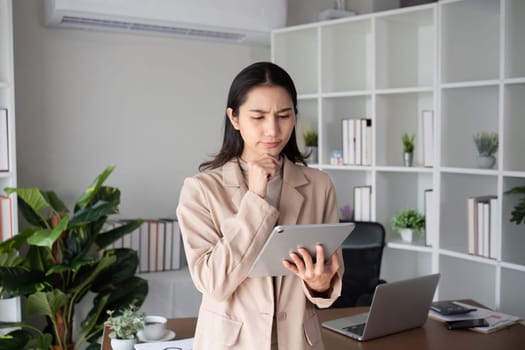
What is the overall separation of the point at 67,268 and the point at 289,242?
1.92 metres

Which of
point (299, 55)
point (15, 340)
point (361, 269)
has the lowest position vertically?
point (15, 340)

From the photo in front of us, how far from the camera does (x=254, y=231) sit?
1.52 m

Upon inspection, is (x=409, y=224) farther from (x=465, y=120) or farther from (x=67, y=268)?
(x=67, y=268)

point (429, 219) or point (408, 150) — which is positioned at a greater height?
point (408, 150)

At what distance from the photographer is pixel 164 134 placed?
4.24 meters

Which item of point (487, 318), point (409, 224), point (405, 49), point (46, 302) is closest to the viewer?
point (487, 318)

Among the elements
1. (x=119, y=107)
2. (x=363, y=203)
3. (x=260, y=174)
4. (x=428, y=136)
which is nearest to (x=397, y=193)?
(x=363, y=203)

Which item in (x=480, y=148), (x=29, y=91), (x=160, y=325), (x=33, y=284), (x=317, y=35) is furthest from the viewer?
(x=317, y=35)

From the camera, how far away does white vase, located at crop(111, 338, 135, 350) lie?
207 centimetres

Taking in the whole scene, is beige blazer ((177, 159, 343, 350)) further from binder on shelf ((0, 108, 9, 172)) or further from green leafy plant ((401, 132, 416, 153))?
green leafy plant ((401, 132, 416, 153))

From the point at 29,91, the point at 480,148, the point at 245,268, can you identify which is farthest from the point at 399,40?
the point at 245,268

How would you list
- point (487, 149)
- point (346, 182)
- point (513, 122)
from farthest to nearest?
point (346, 182) → point (487, 149) → point (513, 122)

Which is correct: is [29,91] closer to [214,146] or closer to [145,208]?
[145,208]

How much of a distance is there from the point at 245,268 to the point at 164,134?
2844mm
